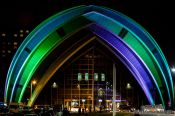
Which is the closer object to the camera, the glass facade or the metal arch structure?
the metal arch structure

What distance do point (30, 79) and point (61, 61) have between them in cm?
704

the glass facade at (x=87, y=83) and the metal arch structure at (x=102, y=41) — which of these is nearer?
the metal arch structure at (x=102, y=41)

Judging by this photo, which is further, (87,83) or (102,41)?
(87,83)

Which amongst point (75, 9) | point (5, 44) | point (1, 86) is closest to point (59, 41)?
point (75, 9)

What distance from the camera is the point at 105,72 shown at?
72312 millimetres

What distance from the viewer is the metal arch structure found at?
61.1 metres

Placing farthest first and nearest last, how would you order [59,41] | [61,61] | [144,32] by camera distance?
[61,61], [59,41], [144,32]

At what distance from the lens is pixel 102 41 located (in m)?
70.4

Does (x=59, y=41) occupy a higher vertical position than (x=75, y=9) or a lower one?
lower

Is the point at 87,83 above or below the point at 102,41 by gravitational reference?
below

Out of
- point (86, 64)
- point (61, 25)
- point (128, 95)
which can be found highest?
point (61, 25)

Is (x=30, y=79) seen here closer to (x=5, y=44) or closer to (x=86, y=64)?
(x=86, y=64)

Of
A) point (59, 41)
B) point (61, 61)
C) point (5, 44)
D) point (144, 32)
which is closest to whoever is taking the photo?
point (144, 32)

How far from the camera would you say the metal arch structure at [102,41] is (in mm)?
61062
